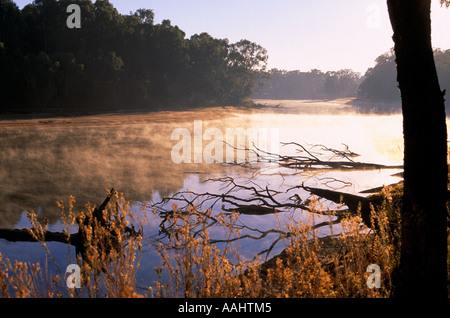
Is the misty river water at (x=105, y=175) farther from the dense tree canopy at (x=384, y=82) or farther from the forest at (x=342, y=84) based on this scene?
the dense tree canopy at (x=384, y=82)

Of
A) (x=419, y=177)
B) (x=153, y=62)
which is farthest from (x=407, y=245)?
(x=153, y=62)

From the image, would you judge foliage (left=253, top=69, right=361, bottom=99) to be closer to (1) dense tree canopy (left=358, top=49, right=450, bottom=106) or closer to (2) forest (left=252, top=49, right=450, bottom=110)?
(2) forest (left=252, top=49, right=450, bottom=110)

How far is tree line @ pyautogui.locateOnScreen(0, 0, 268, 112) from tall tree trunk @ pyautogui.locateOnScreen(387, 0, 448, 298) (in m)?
37.0

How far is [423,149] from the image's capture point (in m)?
3.46

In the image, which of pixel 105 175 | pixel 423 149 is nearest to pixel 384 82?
pixel 105 175

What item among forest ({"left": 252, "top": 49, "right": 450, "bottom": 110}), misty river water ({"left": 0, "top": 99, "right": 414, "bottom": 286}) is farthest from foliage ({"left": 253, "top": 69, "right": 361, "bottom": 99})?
misty river water ({"left": 0, "top": 99, "right": 414, "bottom": 286})

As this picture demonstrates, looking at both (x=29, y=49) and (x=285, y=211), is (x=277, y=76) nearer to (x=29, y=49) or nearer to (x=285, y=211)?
(x=29, y=49)

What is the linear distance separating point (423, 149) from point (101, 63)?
149 feet

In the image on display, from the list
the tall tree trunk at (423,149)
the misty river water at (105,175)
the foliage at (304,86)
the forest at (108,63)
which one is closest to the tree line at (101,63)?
the forest at (108,63)

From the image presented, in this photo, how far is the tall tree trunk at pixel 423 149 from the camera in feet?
11.3

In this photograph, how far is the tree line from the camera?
120 ft

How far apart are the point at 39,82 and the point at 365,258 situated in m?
37.9

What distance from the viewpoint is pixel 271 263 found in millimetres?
6477

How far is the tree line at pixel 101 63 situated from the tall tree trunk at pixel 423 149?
37.0 metres
